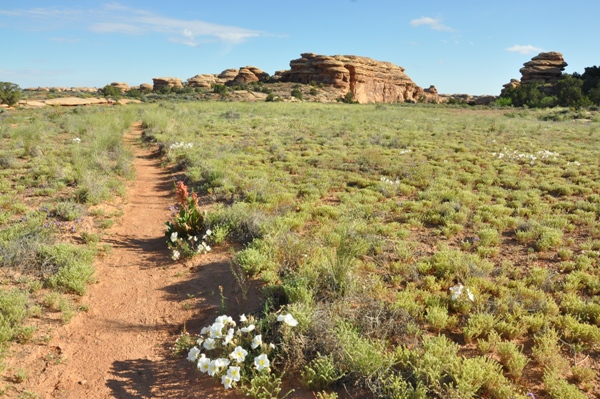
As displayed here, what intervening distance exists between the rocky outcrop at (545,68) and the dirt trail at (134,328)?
89078 mm

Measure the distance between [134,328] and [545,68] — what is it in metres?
94.7

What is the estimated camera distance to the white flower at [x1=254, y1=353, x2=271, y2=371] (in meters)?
→ 3.36

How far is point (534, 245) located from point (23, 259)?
8.05 m

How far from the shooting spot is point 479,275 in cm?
543

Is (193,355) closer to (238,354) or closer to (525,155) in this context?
(238,354)

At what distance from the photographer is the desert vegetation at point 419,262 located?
351 cm

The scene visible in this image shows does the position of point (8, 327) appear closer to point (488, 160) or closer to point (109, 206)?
point (109, 206)

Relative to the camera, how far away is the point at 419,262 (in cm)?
578

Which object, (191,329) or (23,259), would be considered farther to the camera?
(23,259)

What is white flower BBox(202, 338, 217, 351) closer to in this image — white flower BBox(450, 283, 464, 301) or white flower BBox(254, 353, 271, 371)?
white flower BBox(254, 353, 271, 371)

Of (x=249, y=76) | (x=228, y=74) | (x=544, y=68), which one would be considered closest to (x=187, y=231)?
(x=249, y=76)

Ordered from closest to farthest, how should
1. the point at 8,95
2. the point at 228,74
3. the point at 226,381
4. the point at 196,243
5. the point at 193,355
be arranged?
1. the point at 226,381
2. the point at 193,355
3. the point at 196,243
4. the point at 8,95
5. the point at 228,74

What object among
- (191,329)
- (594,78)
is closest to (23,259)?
(191,329)

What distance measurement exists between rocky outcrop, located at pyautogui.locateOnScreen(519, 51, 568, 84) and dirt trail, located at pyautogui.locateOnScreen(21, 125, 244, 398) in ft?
292
